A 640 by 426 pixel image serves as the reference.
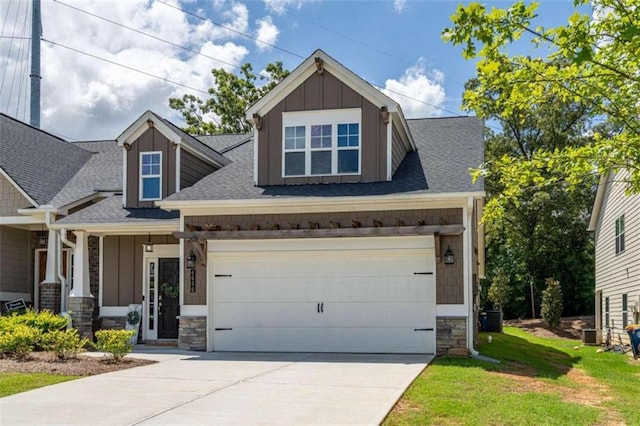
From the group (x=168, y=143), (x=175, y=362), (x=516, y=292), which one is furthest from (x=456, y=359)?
(x=516, y=292)

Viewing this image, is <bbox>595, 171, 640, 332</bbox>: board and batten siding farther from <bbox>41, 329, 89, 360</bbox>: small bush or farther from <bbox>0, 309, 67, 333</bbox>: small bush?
<bbox>0, 309, 67, 333</bbox>: small bush

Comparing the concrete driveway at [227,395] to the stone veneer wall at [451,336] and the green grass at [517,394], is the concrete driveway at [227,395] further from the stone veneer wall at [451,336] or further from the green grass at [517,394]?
the stone veneer wall at [451,336]

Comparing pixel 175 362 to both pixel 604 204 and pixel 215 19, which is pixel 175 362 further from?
pixel 604 204

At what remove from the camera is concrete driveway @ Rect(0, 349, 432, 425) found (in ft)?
23.9

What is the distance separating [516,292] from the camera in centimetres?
3406

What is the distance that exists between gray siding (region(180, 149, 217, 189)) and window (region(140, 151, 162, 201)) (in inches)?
22.7

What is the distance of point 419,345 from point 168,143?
8066 mm

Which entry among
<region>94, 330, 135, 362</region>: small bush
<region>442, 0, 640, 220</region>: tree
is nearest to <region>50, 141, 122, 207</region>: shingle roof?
<region>94, 330, 135, 362</region>: small bush

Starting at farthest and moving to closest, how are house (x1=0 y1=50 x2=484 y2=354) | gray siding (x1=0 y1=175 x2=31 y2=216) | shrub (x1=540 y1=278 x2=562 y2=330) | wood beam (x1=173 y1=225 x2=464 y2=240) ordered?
shrub (x1=540 y1=278 x2=562 y2=330)
gray siding (x1=0 y1=175 x2=31 y2=216)
house (x1=0 y1=50 x2=484 y2=354)
wood beam (x1=173 y1=225 x2=464 y2=240)

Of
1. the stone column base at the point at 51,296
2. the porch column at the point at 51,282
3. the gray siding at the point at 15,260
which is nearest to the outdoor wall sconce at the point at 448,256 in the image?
the porch column at the point at 51,282

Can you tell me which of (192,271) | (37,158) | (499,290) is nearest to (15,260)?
(37,158)

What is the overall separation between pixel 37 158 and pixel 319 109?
31.0ft

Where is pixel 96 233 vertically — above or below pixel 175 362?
above

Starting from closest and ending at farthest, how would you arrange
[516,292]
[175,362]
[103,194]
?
[175,362] < [103,194] < [516,292]
